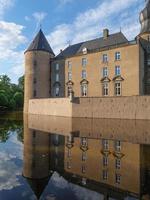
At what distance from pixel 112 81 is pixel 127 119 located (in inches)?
311

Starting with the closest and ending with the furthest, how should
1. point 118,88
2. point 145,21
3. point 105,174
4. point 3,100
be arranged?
point 105,174 → point 118,88 → point 145,21 → point 3,100

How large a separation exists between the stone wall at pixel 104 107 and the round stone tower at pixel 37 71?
670 cm

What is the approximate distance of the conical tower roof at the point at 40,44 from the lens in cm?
4286

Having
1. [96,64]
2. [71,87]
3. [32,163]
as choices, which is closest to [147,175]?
[32,163]

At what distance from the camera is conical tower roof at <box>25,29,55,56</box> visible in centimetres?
4286

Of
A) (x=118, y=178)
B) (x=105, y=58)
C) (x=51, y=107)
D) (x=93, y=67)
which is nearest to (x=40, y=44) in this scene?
(x=93, y=67)

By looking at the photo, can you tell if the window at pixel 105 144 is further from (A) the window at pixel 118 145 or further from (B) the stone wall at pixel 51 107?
(B) the stone wall at pixel 51 107

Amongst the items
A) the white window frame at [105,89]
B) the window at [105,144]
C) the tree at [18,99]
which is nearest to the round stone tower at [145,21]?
the white window frame at [105,89]

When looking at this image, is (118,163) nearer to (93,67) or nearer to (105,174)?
(105,174)

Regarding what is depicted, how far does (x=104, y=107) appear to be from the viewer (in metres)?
30.0

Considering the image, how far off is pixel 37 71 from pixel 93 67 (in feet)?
34.4

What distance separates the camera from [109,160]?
942cm

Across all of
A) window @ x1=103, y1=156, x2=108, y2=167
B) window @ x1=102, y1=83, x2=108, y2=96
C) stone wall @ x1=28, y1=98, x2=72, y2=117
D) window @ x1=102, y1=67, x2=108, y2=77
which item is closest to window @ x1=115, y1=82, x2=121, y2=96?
window @ x1=102, y1=83, x2=108, y2=96

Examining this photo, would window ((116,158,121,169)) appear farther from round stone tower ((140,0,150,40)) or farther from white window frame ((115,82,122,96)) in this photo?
round stone tower ((140,0,150,40))
